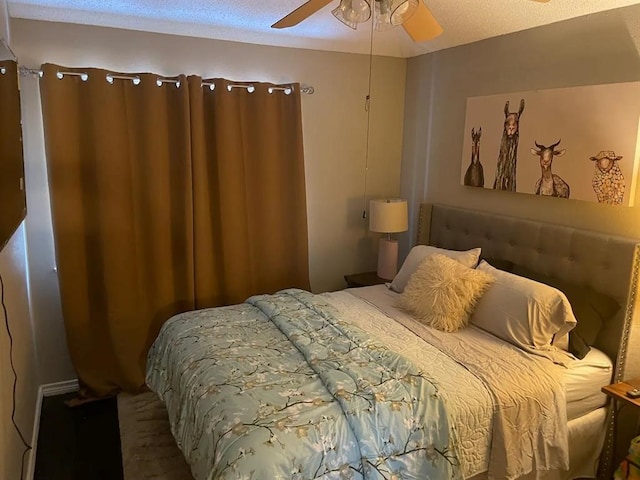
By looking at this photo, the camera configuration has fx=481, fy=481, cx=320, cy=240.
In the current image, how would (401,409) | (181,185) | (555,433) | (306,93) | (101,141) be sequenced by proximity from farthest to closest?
(306,93), (181,185), (101,141), (555,433), (401,409)

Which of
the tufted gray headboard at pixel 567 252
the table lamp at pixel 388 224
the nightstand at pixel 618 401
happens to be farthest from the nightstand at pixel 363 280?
the nightstand at pixel 618 401

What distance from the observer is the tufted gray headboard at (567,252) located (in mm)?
2412

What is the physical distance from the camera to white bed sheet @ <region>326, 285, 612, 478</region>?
2.00 meters

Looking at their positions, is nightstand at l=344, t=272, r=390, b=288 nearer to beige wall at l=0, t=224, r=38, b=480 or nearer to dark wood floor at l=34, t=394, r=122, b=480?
dark wood floor at l=34, t=394, r=122, b=480

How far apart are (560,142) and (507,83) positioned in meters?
0.60

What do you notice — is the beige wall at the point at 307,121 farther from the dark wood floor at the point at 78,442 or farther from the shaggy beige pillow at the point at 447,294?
the shaggy beige pillow at the point at 447,294

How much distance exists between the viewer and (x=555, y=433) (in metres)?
2.16

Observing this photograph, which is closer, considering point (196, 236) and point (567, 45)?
point (567, 45)

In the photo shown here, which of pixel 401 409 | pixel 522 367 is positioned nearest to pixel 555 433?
pixel 522 367

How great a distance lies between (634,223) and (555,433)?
1.14 m

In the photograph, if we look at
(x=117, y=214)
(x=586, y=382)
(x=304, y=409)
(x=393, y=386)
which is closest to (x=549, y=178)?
(x=586, y=382)

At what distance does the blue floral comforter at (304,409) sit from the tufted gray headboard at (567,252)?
3.76ft

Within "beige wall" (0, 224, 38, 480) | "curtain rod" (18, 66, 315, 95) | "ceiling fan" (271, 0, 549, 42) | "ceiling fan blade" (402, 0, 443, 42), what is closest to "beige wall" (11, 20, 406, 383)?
"curtain rod" (18, 66, 315, 95)

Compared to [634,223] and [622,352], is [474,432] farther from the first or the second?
[634,223]
